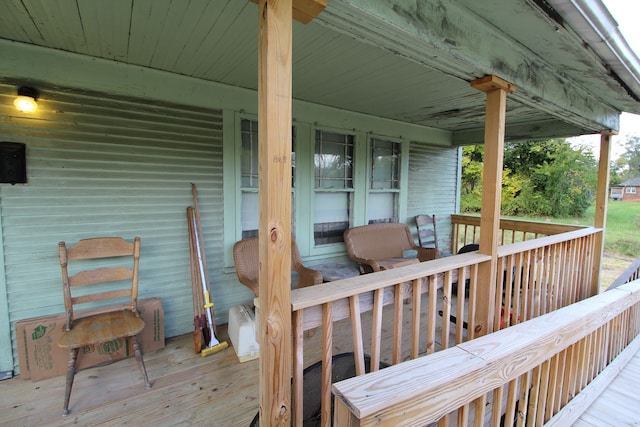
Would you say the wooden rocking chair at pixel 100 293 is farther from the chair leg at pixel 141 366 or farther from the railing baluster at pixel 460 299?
the railing baluster at pixel 460 299

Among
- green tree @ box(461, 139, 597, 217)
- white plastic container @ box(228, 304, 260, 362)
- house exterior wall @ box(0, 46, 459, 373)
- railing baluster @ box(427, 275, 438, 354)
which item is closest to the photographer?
railing baluster @ box(427, 275, 438, 354)

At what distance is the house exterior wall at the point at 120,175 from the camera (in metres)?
2.19

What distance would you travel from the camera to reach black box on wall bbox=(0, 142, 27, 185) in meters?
2.08

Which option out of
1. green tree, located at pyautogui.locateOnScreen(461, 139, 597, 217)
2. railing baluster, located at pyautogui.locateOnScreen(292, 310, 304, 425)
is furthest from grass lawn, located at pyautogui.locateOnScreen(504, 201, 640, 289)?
railing baluster, located at pyautogui.locateOnScreen(292, 310, 304, 425)

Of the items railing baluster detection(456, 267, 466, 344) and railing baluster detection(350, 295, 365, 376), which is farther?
railing baluster detection(456, 267, 466, 344)

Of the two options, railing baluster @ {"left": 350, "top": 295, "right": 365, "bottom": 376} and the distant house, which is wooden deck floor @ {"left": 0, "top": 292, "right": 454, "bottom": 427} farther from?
Answer: the distant house

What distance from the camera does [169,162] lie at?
2691mm

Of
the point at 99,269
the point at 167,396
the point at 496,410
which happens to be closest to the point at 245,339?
the point at 167,396

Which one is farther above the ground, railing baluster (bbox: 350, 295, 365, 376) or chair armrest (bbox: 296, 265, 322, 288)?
railing baluster (bbox: 350, 295, 365, 376)

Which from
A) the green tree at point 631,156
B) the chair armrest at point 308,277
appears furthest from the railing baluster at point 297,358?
the green tree at point 631,156

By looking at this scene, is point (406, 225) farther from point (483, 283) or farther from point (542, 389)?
point (542, 389)

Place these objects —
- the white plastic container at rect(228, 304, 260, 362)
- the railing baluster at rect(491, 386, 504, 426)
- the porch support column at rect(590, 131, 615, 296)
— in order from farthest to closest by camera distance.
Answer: the porch support column at rect(590, 131, 615, 296) → the white plastic container at rect(228, 304, 260, 362) → the railing baluster at rect(491, 386, 504, 426)

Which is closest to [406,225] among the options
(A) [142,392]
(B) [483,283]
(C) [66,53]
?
(B) [483,283]

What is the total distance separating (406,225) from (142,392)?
12.0ft
